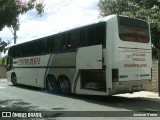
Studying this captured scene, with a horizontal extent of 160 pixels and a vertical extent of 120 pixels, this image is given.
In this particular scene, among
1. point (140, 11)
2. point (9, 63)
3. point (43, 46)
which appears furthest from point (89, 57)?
point (9, 63)

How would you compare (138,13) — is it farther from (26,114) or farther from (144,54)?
(26,114)

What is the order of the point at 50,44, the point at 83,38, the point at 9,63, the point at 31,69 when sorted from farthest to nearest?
the point at 9,63 < the point at 31,69 < the point at 50,44 < the point at 83,38

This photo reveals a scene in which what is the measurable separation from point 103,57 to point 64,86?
3749 mm

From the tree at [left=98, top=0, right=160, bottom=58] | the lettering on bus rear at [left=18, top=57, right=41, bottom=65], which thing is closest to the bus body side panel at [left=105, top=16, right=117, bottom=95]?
the lettering on bus rear at [left=18, top=57, right=41, bottom=65]

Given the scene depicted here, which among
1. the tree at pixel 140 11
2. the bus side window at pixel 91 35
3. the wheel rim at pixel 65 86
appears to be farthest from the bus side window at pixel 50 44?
the tree at pixel 140 11

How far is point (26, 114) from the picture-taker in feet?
35.7

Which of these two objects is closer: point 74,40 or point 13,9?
point 13,9

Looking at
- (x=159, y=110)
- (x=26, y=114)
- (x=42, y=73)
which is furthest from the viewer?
(x=42, y=73)

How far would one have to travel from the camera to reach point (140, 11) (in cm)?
2172

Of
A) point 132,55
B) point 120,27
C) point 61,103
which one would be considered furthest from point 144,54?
point 61,103

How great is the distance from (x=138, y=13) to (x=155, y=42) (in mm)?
2153

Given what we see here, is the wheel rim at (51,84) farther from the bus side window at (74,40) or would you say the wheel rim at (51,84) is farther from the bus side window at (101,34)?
the bus side window at (101,34)

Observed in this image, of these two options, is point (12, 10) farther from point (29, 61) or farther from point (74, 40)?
point (29, 61)

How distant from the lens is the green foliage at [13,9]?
10711 mm
